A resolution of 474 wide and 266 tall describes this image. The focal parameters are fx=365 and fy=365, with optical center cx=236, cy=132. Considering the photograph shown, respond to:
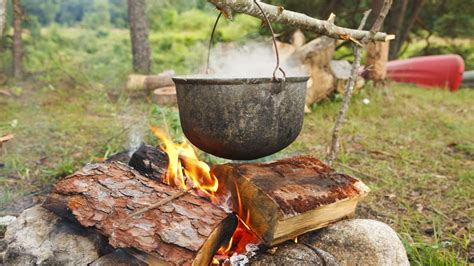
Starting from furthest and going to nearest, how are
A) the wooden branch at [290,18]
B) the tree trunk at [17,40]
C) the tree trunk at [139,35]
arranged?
the tree trunk at [139,35] → the tree trunk at [17,40] → the wooden branch at [290,18]

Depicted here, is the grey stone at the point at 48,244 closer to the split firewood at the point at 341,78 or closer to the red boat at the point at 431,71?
the split firewood at the point at 341,78

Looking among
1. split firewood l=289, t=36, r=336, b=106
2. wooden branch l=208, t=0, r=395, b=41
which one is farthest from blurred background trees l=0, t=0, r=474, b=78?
wooden branch l=208, t=0, r=395, b=41

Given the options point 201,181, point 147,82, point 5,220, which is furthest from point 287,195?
point 147,82

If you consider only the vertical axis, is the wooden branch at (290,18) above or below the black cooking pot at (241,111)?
above

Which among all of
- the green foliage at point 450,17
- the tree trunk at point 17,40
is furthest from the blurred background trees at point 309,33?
the tree trunk at point 17,40

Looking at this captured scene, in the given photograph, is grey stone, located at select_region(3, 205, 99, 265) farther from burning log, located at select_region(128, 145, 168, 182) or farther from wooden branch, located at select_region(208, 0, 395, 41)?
wooden branch, located at select_region(208, 0, 395, 41)

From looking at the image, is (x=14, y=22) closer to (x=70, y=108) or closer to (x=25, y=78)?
(x=25, y=78)

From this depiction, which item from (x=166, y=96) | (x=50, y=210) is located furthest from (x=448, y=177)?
(x=166, y=96)

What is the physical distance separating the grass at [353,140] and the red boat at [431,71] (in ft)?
1.79

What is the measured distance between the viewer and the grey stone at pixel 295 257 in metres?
1.63

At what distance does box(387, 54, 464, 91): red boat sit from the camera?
25.0 feet

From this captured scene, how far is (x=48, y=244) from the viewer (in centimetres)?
169

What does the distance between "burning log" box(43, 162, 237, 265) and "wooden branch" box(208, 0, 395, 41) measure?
95 centimetres

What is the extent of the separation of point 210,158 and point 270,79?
167 cm
